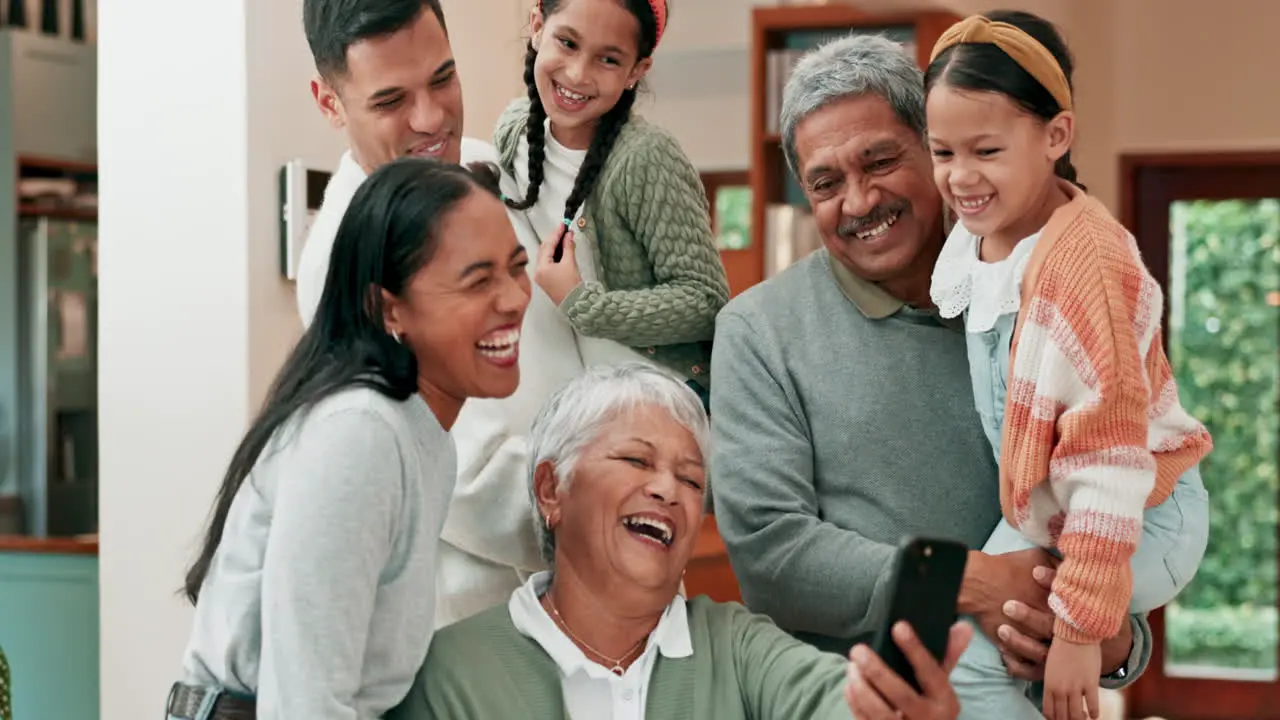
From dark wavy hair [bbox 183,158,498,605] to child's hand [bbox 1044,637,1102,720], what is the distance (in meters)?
0.78

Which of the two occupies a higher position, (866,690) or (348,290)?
(348,290)

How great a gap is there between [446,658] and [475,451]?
0.28 metres

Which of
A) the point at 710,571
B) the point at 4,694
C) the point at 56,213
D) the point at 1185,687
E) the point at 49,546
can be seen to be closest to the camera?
the point at 4,694

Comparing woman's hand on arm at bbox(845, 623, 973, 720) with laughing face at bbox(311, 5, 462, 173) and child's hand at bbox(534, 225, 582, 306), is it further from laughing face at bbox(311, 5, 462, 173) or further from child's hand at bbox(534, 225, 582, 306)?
laughing face at bbox(311, 5, 462, 173)

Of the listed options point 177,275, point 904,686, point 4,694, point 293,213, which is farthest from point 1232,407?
point 904,686

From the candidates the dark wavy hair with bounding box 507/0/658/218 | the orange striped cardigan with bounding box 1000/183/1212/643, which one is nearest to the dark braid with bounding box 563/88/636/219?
the dark wavy hair with bounding box 507/0/658/218

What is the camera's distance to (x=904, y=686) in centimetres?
161

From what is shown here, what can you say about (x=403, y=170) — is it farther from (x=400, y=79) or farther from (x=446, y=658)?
(x=446, y=658)

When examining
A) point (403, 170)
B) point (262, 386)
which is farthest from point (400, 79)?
point (262, 386)

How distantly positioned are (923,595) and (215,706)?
2.45 ft

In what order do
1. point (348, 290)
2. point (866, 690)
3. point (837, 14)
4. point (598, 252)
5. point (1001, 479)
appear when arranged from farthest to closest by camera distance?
point (837, 14) → point (598, 252) → point (1001, 479) → point (348, 290) → point (866, 690)

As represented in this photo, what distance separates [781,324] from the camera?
2125mm

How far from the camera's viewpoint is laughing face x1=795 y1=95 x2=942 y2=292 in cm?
207

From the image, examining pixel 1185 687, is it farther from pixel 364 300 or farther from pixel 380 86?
pixel 364 300
